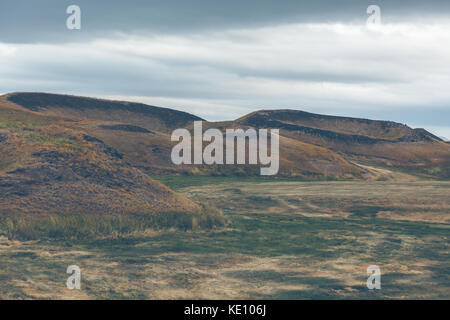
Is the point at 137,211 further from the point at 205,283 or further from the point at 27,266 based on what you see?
the point at 205,283

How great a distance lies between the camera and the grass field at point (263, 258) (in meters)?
12.8

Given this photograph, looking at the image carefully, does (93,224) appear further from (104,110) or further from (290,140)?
(104,110)

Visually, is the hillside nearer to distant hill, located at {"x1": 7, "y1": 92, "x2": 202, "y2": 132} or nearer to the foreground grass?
the foreground grass

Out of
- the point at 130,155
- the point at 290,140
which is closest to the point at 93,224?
the point at 130,155

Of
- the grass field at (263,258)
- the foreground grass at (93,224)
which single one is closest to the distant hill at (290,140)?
the foreground grass at (93,224)

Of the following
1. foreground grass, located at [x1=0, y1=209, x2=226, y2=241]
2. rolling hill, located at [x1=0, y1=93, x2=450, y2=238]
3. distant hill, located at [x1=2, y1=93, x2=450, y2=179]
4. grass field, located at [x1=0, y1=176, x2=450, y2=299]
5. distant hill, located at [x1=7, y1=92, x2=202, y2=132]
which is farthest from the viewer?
distant hill, located at [x1=7, y1=92, x2=202, y2=132]

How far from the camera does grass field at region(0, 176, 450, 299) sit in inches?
504

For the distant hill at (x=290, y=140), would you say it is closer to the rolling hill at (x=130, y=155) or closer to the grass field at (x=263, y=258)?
the rolling hill at (x=130, y=155)

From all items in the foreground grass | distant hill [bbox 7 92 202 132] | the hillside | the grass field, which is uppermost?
distant hill [bbox 7 92 202 132]

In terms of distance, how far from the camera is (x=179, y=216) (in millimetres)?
20703

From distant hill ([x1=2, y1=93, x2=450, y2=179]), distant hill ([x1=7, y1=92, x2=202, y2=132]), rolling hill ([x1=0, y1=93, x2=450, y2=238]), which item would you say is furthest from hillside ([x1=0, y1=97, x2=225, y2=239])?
distant hill ([x1=7, y1=92, x2=202, y2=132])

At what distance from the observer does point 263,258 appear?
16.0 metres

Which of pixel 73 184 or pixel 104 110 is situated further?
pixel 104 110

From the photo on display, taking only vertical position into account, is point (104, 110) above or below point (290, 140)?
above
